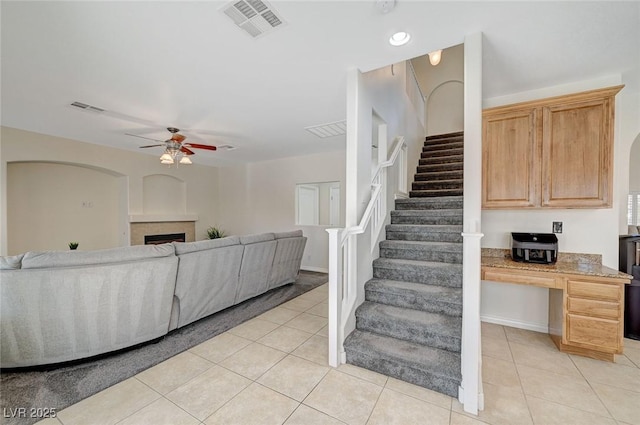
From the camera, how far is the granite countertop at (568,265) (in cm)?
228

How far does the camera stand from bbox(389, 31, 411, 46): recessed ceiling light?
1930 mm

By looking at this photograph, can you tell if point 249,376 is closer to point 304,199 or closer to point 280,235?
point 280,235

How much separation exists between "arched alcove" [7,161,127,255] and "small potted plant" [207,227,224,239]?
1.84m

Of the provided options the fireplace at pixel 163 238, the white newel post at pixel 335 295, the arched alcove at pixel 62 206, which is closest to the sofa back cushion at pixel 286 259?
the white newel post at pixel 335 295

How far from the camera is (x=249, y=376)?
2.07 metres

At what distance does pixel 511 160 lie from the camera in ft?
9.04

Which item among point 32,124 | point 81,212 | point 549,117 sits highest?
point 32,124

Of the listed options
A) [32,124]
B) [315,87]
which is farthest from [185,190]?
[315,87]

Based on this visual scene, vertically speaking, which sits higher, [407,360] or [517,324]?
[407,360]

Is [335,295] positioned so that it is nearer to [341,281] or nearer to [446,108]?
[341,281]

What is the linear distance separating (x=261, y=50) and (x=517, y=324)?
3954mm

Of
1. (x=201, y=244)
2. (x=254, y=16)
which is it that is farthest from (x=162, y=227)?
(x=254, y=16)

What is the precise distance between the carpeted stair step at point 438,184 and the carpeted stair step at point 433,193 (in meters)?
0.17

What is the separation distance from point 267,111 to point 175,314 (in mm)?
2721
